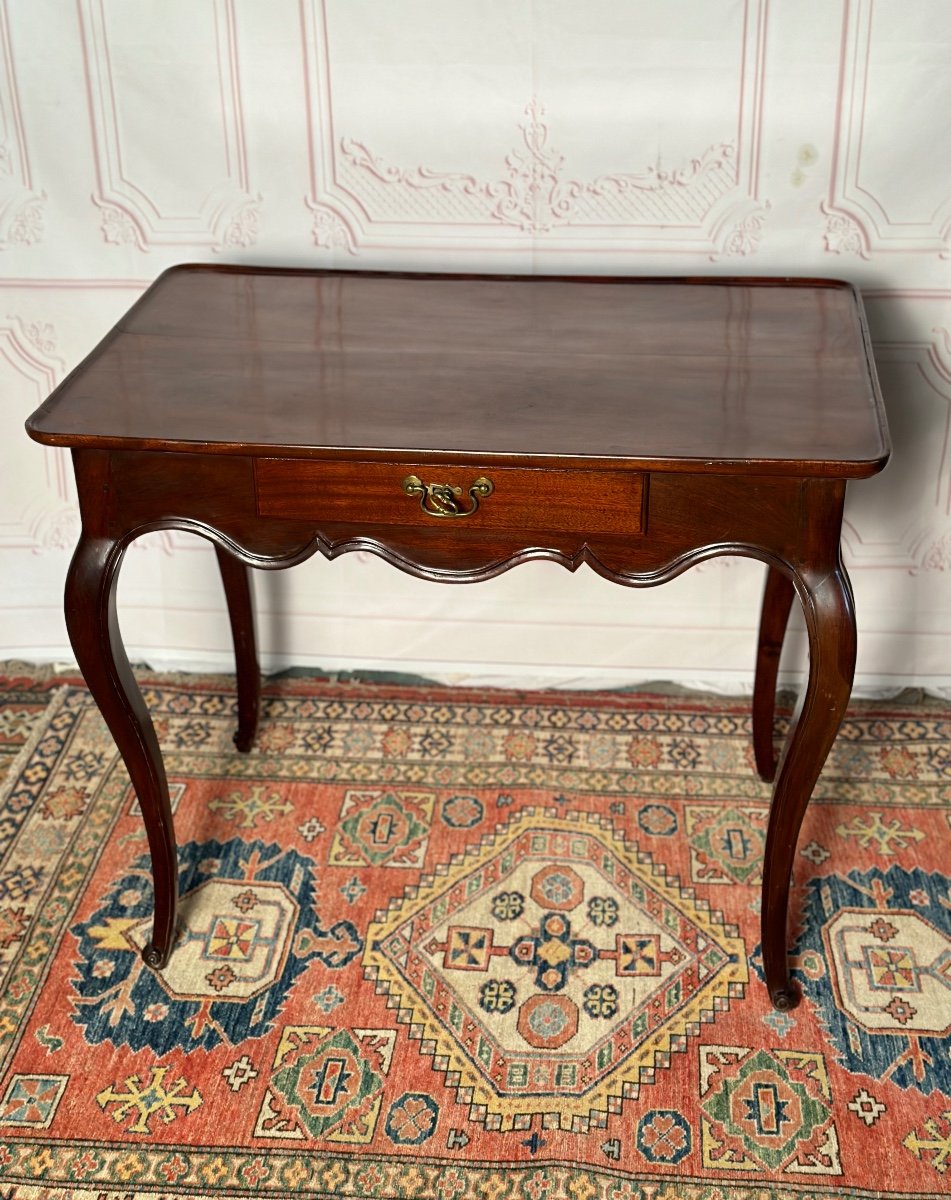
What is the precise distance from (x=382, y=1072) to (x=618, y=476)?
0.96m

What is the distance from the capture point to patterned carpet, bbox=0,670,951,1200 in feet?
5.93

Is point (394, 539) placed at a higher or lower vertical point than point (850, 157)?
lower

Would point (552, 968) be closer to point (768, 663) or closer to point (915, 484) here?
point (768, 663)

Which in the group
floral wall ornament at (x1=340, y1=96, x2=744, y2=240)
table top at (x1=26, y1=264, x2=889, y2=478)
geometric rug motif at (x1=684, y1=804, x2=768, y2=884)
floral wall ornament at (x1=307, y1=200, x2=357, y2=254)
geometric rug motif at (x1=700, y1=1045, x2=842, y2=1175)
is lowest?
geometric rug motif at (x1=700, y1=1045, x2=842, y2=1175)

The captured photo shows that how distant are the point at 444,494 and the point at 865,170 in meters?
1.10

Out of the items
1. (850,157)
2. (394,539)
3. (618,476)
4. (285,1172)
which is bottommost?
(285,1172)

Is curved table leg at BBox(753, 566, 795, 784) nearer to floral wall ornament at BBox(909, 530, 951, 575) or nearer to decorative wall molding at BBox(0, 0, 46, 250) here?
floral wall ornament at BBox(909, 530, 951, 575)

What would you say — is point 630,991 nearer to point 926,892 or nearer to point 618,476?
point 926,892

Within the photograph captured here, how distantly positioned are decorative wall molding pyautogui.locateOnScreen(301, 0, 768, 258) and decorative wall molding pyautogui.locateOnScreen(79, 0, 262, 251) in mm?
140

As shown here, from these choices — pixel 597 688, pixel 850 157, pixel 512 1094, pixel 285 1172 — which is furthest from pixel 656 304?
pixel 285 1172

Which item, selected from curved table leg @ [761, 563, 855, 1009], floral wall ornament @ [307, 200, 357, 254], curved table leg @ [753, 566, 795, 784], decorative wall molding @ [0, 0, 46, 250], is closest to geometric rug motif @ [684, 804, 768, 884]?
curved table leg @ [753, 566, 795, 784]

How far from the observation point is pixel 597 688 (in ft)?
9.00

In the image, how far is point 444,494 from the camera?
5.50 ft

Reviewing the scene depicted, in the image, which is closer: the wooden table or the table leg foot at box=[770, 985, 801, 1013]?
the wooden table
